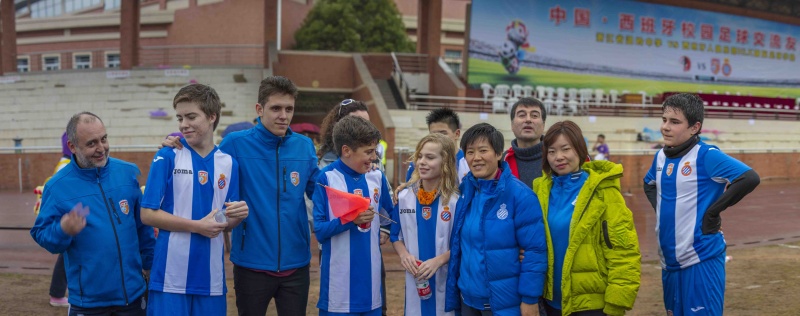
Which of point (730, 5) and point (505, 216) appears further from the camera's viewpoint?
point (730, 5)

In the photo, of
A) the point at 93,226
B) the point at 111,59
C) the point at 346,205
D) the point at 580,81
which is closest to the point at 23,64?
the point at 111,59

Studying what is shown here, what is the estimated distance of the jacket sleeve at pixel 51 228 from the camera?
401 centimetres

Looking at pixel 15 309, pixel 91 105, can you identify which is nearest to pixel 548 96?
pixel 91 105

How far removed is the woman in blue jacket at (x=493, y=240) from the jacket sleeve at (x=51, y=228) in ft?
7.58

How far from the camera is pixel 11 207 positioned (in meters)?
15.2

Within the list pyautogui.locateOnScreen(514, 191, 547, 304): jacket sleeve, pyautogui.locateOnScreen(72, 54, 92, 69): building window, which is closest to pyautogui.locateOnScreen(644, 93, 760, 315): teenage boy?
pyautogui.locateOnScreen(514, 191, 547, 304): jacket sleeve

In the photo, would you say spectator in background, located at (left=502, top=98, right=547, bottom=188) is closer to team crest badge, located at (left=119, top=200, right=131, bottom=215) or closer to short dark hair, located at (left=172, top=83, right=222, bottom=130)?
short dark hair, located at (left=172, top=83, right=222, bottom=130)

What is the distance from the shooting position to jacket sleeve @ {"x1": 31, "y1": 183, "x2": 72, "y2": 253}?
4012mm

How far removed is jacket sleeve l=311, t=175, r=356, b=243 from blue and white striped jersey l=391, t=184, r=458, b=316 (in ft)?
1.41

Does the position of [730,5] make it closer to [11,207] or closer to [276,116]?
[11,207]

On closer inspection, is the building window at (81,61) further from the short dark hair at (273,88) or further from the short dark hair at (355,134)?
the short dark hair at (355,134)

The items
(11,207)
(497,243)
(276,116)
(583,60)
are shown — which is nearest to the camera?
(497,243)

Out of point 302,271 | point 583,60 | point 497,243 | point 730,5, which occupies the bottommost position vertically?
point 302,271

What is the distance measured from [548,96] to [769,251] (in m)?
18.7
